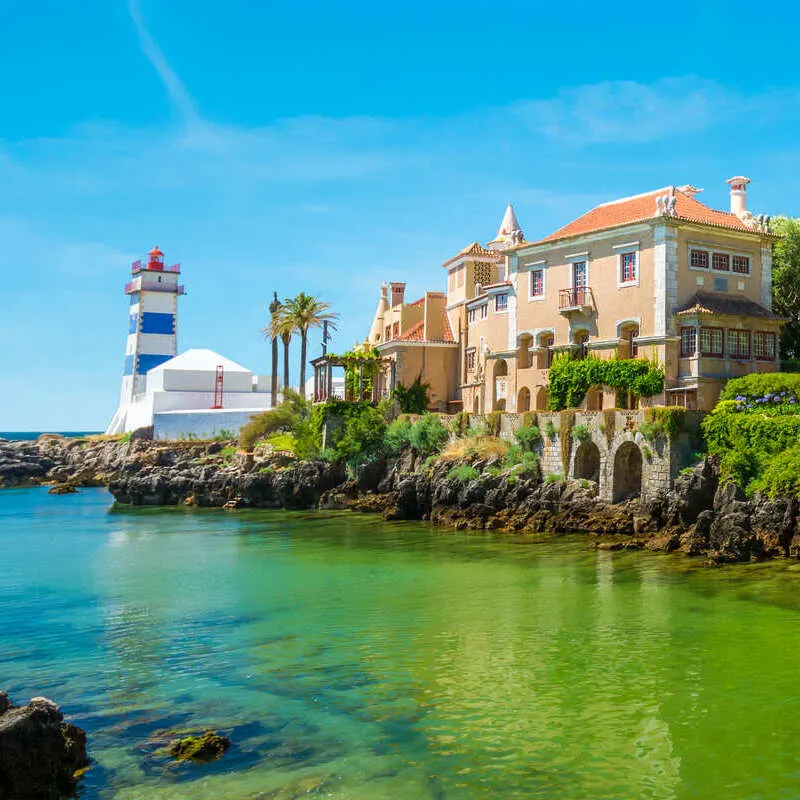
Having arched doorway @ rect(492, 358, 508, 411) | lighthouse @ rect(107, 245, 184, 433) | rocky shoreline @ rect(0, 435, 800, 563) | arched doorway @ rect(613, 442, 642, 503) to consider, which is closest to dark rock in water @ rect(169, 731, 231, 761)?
rocky shoreline @ rect(0, 435, 800, 563)

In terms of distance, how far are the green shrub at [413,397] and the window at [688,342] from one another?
1938cm

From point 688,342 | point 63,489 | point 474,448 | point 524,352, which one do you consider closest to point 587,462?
point 474,448

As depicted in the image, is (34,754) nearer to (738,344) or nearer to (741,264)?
(738,344)

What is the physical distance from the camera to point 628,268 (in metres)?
45.0

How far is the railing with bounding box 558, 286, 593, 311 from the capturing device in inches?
1845

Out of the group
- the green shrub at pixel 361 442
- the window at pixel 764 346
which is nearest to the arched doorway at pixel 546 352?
the green shrub at pixel 361 442

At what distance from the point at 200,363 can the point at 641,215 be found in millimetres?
48851

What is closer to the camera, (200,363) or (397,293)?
(397,293)

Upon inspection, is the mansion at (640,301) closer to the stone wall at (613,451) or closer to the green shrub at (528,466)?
the stone wall at (613,451)

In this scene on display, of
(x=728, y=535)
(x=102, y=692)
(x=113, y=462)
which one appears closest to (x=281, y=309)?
(x=113, y=462)

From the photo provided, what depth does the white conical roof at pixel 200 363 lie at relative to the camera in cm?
8156

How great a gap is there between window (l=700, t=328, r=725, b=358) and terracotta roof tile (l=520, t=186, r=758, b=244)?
Result: 18.6ft

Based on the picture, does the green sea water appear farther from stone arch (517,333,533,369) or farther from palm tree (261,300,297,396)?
palm tree (261,300,297,396)

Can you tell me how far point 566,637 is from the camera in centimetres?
2033
